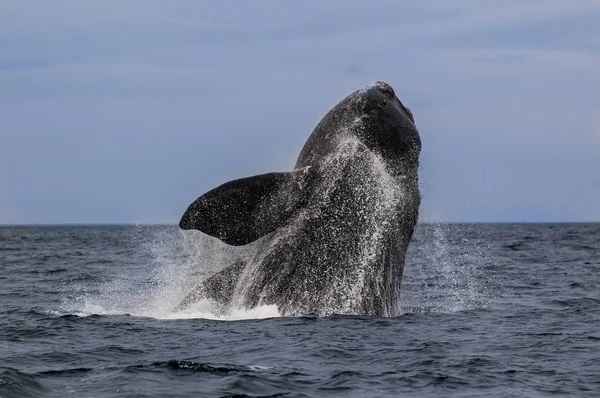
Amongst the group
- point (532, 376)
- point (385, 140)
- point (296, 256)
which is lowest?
point (532, 376)

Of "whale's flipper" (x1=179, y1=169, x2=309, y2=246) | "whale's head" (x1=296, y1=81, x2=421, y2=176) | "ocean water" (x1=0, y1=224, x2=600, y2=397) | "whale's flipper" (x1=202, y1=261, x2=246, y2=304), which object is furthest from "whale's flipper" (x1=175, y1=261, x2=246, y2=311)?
"whale's head" (x1=296, y1=81, x2=421, y2=176)

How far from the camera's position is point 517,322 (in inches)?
632

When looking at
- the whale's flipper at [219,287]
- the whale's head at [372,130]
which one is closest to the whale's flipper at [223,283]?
the whale's flipper at [219,287]

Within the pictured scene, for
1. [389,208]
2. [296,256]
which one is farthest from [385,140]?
[296,256]

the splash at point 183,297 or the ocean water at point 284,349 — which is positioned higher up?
the splash at point 183,297

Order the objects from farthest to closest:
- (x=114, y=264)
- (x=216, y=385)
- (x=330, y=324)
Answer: (x=114, y=264) < (x=330, y=324) < (x=216, y=385)

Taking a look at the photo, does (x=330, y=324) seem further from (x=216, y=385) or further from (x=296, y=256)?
(x=216, y=385)

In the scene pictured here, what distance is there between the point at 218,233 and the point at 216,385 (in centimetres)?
362

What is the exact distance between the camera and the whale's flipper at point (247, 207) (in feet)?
44.6

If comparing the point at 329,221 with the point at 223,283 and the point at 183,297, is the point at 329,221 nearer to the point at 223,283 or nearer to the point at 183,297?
the point at 223,283

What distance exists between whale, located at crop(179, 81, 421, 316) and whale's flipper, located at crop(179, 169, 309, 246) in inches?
0.5

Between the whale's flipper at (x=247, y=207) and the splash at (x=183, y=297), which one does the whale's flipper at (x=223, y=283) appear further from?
the whale's flipper at (x=247, y=207)

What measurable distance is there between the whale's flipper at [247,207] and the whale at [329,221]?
0.01m

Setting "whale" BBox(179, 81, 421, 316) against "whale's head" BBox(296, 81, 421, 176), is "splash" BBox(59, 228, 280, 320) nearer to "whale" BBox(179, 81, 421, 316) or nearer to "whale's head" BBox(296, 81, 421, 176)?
"whale" BBox(179, 81, 421, 316)
